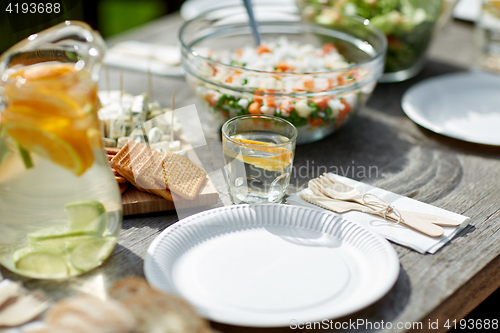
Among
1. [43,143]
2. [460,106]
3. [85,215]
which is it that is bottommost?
[460,106]

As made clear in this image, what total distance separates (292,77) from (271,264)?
40 centimetres

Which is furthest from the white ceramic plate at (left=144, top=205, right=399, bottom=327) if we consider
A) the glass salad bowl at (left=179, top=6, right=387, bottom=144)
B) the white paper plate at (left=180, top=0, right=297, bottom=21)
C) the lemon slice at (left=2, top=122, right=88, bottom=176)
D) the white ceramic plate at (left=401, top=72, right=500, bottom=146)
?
the white paper plate at (left=180, top=0, right=297, bottom=21)

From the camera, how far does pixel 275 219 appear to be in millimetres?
740

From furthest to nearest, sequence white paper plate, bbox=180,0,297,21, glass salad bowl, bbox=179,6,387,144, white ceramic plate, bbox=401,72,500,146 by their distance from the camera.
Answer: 1. white paper plate, bbox=180,0,297,21
2. white ceramic plate, bbox=401,72,500,146
3. glass salad bowl, bbox=179,6,387,144

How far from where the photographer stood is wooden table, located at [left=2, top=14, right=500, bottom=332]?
62cm

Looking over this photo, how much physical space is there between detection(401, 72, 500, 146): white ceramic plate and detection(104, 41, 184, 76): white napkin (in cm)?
64

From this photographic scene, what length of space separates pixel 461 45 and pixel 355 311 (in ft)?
4.67

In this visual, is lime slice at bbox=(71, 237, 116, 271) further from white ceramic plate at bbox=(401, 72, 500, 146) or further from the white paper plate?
the white paper plate

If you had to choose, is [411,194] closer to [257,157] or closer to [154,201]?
[257,157]

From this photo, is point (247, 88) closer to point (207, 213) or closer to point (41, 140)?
point (207, 213)

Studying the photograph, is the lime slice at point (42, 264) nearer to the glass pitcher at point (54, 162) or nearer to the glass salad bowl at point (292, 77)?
the glass pitcher at point (54, 162)

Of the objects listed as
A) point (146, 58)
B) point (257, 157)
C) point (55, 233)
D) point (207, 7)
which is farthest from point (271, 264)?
point (207, 7)

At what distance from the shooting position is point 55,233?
1.97 ft

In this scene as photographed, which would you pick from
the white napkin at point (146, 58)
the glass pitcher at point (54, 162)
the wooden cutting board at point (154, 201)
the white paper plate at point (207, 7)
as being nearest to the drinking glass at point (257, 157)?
the wooden cutting board at point (154, 201)
